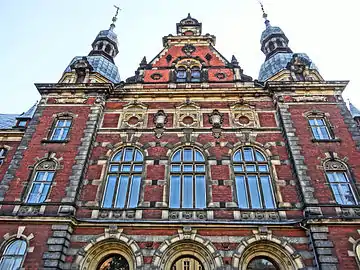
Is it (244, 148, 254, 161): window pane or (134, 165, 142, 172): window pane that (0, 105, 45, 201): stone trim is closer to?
(134, 165, 142, 172): window pane

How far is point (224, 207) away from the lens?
13.3 metres

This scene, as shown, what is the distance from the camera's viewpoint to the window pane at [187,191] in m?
13.7

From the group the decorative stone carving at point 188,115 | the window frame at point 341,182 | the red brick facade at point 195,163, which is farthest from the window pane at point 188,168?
the window frame at point 341,182

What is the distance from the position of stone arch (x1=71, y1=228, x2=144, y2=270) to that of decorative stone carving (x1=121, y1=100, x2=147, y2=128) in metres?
6.41

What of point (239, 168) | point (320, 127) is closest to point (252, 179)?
point (239, 168)

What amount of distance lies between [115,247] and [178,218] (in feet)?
9.74

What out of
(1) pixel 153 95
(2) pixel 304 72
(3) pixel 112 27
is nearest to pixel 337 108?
(2) pixel 304 72

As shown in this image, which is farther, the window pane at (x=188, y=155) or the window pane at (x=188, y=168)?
the window pane at (x=188, y=155)

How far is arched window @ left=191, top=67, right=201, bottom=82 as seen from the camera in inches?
767

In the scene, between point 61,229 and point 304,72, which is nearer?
point 61,229

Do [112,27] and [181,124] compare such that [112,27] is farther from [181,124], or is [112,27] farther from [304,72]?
[304,72]

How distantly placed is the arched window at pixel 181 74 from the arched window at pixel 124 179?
626 cm

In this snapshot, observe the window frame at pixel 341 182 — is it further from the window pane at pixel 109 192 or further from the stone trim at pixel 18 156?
the stone trim at pixel 18 156

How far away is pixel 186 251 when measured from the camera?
488 inches
